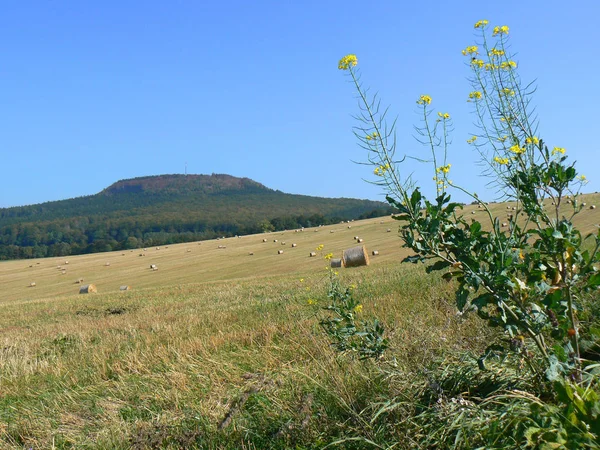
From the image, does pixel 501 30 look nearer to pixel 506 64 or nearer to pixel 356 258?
pixel 506 64

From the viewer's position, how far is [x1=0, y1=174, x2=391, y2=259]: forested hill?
88812mm

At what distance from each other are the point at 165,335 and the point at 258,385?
3645mm

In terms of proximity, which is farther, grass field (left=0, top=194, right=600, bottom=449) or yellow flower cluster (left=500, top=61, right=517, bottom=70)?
yellow flower cluster (left=500, top=61, right=517, bottom=70)

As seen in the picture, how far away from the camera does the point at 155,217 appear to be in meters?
130

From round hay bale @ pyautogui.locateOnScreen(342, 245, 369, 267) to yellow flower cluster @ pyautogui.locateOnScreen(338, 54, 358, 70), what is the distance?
2423 centimetres

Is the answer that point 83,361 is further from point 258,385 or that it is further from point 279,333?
point 258,385

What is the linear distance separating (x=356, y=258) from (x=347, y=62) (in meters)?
24.7

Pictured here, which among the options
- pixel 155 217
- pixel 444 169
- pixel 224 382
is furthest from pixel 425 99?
pixel 155 217

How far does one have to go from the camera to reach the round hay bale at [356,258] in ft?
89.8

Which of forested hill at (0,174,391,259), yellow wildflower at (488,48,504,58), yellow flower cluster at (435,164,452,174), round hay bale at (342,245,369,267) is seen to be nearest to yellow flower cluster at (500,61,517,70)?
yellow wildflower at (488,48,504,58)

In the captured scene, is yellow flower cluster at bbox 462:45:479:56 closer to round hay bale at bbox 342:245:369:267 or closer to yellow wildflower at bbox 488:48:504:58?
yellow wildflower at bbox 488:48:504:58

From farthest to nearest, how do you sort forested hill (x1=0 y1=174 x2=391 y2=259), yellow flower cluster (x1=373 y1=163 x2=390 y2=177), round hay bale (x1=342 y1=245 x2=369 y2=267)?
forested hill (x1=0 y1=174 x2=391 y2=259), round hay bale (x1=342 y1=245 x2=369 y2=267), yellow flower cluster (x1=373 y1=163 x2=390 y2=177)

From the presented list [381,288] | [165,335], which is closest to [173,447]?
[165,335]

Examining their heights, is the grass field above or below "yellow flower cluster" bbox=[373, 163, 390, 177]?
below
